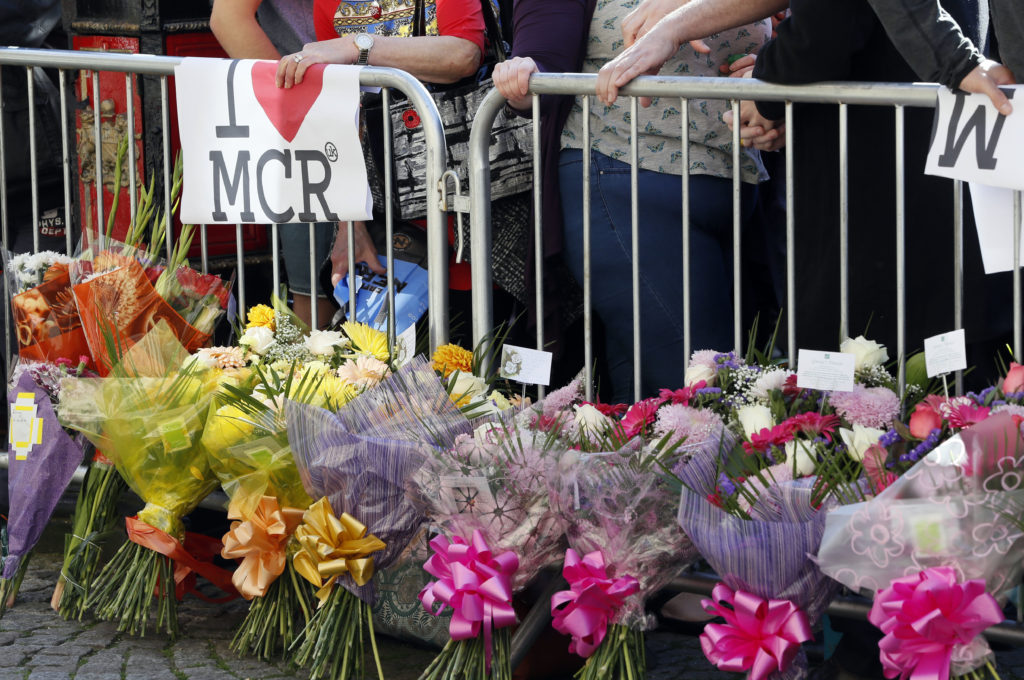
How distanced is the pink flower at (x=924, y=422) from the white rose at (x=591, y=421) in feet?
2.06

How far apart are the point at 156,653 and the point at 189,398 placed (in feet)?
2.28

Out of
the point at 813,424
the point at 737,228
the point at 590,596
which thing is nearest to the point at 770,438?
the point at 813,424

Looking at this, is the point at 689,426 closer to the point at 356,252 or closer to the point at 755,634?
the point at 755,634

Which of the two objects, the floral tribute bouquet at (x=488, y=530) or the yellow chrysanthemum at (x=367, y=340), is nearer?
the floral tribute bouquet at (x=488, y=530)

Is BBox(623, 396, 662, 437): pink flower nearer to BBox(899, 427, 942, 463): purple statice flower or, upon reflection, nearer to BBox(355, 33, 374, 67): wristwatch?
BBox(899, 427, 942, 463): purple statice flower

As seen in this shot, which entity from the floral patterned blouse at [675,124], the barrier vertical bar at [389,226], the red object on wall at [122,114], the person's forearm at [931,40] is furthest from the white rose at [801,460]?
the red object on wall at [122,114]

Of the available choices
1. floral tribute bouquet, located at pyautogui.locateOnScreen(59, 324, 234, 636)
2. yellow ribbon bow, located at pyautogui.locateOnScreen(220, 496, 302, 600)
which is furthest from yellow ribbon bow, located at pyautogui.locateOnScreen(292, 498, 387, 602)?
floral tribute bouquet, located at pyautogui.locateOnScreen(59, 324, 234, 636)

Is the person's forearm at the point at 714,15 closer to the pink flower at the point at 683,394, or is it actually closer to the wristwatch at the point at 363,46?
the pink flower at the point at 683,394

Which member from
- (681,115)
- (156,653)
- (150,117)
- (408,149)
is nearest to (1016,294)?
(681,115)

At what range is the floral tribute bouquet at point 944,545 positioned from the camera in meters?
2.30

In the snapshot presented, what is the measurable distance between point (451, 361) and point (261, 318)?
648 mm

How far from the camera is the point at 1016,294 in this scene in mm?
2902

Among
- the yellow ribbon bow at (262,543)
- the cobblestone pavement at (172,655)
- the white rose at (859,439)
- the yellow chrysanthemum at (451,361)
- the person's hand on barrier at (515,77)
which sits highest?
the person's hand on barrier at (515,77)

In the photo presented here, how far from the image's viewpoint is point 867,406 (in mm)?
2764
